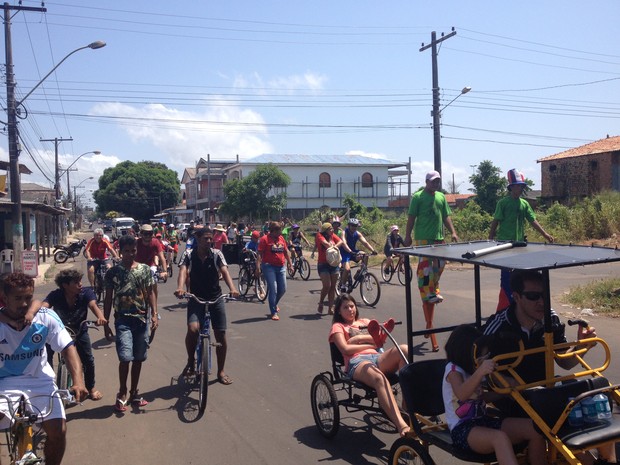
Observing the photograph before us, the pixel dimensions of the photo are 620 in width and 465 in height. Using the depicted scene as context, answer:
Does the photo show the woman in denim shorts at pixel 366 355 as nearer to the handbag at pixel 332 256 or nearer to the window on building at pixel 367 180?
the handbag at pixel 332 256

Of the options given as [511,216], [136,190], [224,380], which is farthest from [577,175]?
[136,190]

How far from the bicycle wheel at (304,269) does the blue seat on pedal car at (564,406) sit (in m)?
14.9

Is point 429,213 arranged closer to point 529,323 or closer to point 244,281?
point 529,323

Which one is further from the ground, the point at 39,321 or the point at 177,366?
the point at 39,321

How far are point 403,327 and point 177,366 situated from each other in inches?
147

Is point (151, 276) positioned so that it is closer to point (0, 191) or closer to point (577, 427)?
point (577, 427)

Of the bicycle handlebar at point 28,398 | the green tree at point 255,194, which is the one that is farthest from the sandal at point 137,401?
the green tree at point 255,194

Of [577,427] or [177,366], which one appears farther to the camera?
[177,366]

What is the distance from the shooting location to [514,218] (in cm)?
820

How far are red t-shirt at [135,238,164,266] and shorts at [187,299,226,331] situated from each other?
4187 millimetres

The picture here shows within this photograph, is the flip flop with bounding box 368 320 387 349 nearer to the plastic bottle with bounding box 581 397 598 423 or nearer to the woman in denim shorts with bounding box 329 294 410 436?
the woman in denim shorts with bounding box 329 294 410 436

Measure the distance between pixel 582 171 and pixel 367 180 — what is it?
21.4 metres

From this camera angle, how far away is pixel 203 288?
23.4 ft

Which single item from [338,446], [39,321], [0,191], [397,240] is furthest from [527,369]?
[0,191]
